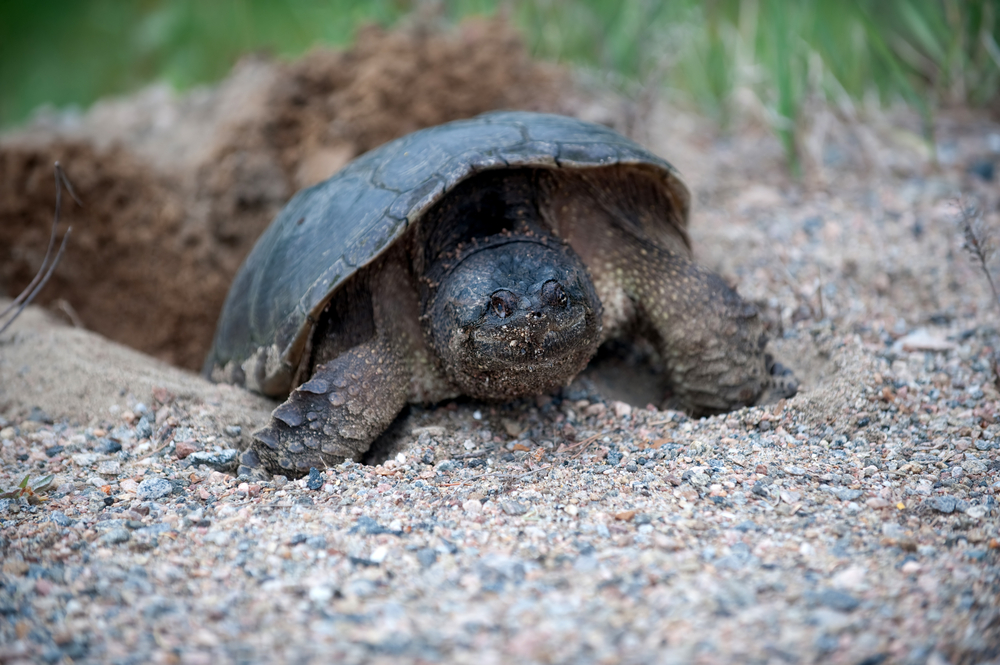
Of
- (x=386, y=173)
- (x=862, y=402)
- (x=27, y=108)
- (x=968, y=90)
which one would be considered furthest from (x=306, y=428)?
(x=27, y=108)

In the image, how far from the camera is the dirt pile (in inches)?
208

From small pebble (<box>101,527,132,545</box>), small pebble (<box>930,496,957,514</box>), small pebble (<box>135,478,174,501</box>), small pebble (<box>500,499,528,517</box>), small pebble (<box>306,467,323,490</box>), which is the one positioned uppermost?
small pebble (<box>101,527,132,545</box>)

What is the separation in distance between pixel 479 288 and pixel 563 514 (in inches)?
32.0

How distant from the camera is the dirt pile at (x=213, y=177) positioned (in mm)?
5277

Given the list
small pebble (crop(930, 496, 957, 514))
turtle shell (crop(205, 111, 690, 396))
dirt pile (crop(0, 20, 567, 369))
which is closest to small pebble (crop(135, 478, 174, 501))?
turtle shell (crop(205, 111, 690, 396))

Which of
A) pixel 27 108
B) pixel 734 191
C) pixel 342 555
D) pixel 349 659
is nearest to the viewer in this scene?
pixel 349 659

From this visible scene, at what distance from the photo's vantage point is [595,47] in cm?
606

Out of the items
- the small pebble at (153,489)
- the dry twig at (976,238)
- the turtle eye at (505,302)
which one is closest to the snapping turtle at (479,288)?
the turtle eye at (505,302)

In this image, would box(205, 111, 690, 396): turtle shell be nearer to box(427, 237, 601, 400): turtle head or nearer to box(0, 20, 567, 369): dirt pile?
box(427, 237, 601, 400): turtle head

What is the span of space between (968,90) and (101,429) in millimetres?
5791

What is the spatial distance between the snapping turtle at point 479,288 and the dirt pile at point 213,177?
2037 millimetres

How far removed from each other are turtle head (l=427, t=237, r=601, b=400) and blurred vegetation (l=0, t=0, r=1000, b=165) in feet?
9.38

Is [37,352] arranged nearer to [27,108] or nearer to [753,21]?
[27,108]

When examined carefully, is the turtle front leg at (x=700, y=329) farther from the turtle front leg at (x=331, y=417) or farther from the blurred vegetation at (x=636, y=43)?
the blurred vegetation at (x=636, y=43)
